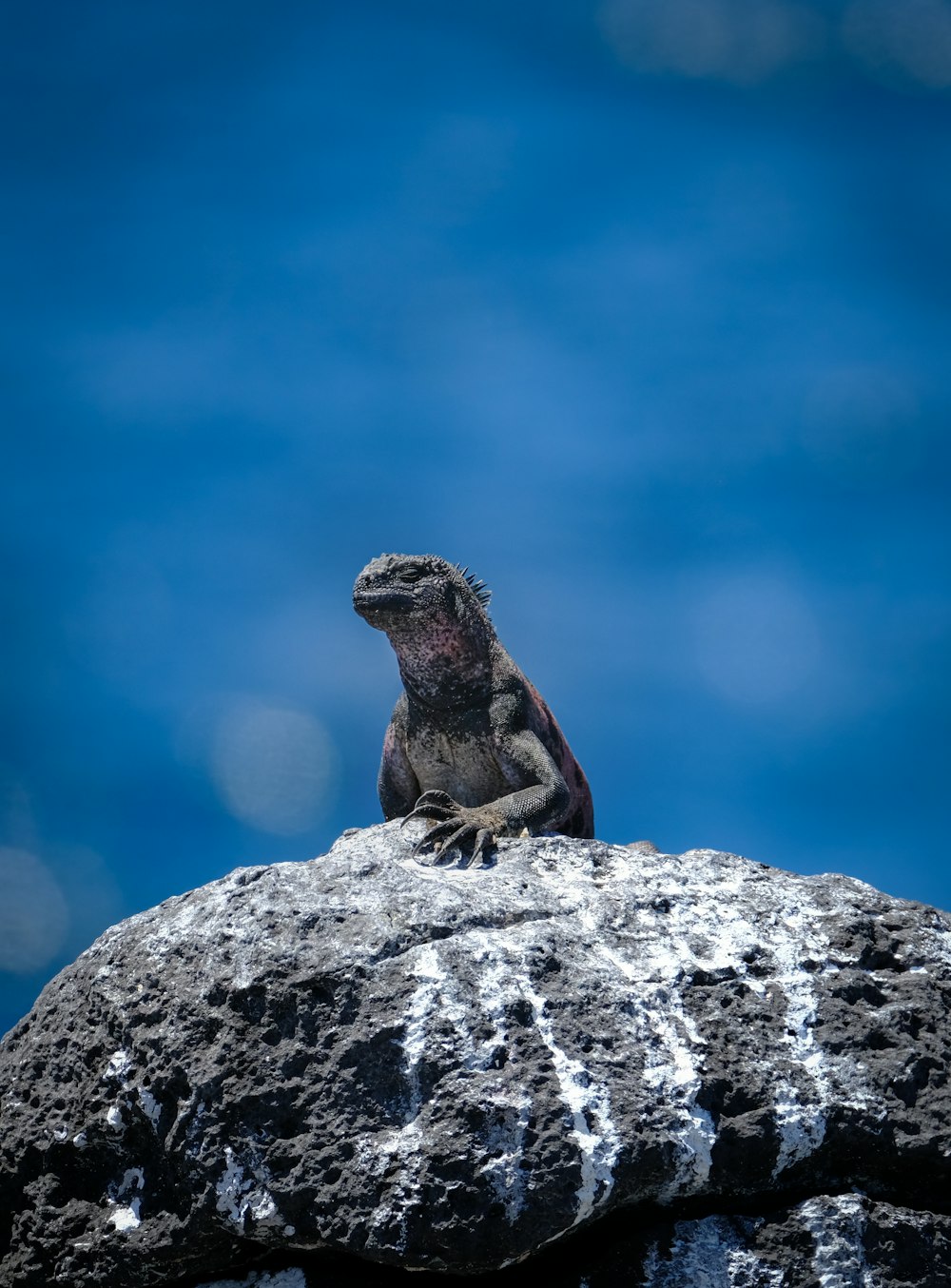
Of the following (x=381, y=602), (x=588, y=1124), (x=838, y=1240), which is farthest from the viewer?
(x=381, y=602)

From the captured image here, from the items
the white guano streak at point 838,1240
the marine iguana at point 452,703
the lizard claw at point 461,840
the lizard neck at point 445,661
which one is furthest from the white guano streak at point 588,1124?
the lizard neck at point 445,661

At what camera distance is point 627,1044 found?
4445 millimetres

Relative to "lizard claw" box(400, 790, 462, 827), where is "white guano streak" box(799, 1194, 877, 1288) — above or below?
below

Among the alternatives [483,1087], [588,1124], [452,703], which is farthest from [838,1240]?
[452,703]

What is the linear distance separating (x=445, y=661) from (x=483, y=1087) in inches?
118

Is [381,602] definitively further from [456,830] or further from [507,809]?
[456,830]

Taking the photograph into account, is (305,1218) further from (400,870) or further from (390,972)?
(400,870)

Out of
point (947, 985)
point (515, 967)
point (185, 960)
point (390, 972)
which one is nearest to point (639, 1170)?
point (515, 967)

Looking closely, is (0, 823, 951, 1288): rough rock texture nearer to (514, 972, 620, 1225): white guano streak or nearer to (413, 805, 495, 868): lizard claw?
(514, 972, 620, 1225): white guano streak

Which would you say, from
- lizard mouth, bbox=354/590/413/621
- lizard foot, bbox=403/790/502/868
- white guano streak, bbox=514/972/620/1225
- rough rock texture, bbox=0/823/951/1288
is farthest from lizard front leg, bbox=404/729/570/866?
white guano streak, bbox=514/972/620/1225

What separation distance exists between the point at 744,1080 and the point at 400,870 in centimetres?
161

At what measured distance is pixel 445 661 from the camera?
687cm

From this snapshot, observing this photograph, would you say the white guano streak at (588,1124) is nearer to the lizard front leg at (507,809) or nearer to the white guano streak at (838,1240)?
the white guano streak at (838,1240)

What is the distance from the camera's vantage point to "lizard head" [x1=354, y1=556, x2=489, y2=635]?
669 cm
